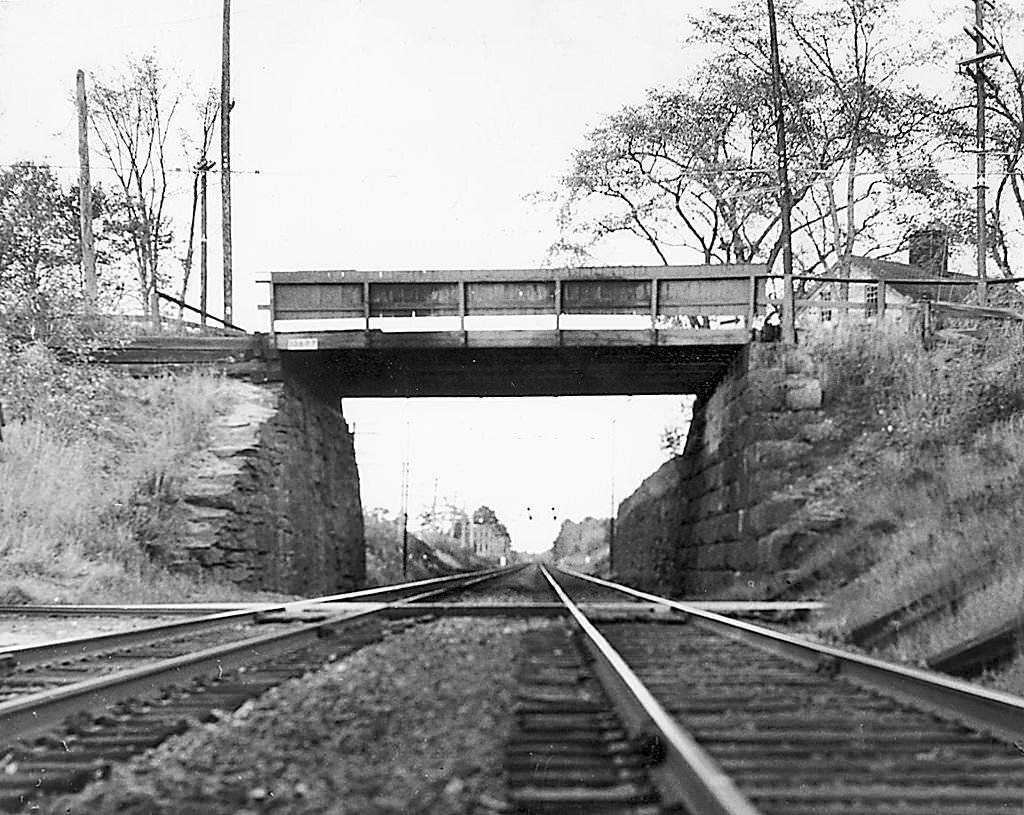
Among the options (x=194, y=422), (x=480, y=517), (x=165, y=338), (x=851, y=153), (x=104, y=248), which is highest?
(x=851, y=153)

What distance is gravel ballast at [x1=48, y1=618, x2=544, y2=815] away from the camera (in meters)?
3.26

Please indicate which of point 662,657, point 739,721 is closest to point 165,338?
point 662,657

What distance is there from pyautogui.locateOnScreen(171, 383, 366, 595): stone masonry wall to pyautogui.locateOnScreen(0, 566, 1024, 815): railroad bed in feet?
27.4

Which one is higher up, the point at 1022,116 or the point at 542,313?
the point at 1022,116

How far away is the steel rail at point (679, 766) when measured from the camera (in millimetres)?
2844

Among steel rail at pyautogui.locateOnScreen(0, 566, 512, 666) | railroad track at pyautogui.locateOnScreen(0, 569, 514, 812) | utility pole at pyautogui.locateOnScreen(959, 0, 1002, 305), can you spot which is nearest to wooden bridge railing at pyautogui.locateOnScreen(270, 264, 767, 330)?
utility pole at pyautogui.locateOnScreen(959, 0, 1002, 305)

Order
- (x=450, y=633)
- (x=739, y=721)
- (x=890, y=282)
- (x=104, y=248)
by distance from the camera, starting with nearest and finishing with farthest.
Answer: (x=739, y=721) < (x=450, y=633) < (x=890, y=282) < (x=104, y=248)

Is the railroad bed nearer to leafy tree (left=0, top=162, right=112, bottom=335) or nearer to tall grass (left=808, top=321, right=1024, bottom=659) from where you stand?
tall grass (left=808, top=321, right=1024, bottom=659)

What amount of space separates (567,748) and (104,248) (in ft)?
62.9

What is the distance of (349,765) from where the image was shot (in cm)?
373

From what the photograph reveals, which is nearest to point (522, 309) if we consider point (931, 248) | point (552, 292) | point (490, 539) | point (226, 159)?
point (552, 292)

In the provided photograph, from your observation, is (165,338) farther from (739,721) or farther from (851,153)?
(851,153)

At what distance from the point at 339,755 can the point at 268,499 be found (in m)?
13.5

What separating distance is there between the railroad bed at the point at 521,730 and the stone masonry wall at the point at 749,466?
745cm
